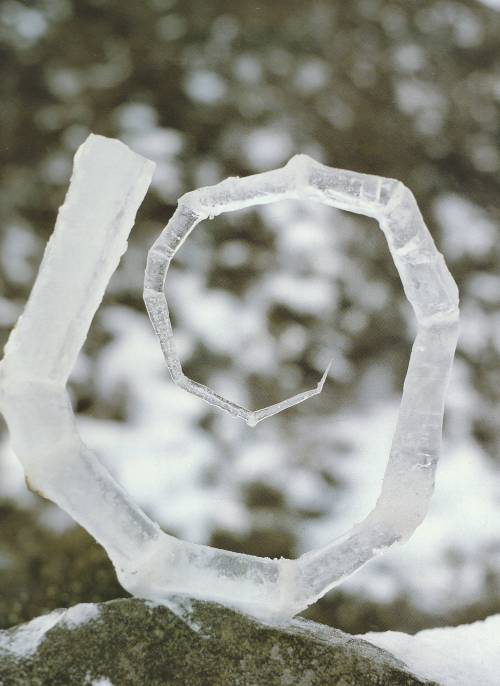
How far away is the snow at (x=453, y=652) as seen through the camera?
89 centimetres

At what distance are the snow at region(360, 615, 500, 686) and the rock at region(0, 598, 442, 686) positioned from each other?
4 centimetres

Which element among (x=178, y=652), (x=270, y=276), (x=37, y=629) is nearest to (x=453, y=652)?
(x=178, y=652)

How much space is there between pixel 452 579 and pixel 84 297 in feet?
3.83

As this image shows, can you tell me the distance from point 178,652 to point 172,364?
28 centimetres

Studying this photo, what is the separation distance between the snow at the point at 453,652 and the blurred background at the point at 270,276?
607 millimetres

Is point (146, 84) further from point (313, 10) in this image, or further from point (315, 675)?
point (315, 675)

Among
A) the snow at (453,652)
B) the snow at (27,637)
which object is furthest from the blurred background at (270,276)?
the snow at (27,637)

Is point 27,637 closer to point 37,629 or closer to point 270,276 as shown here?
point 37,629

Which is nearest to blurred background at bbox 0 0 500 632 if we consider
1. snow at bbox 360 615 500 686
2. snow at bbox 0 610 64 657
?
snow at bbox 360 615 500 686

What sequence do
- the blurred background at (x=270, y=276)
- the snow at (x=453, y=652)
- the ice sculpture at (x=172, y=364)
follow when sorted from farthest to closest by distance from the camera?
the blurred background at (x=270, y=276), the snow at (x=453, y=652), the ice sculpture at (x=172, y=364)

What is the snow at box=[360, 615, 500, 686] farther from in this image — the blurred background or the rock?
the blurred background

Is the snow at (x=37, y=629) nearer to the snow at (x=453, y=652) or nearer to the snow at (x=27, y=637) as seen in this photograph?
the snow at (x=27, y=637)

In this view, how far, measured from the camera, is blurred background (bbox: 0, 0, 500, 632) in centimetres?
165

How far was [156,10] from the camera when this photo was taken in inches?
82.9
